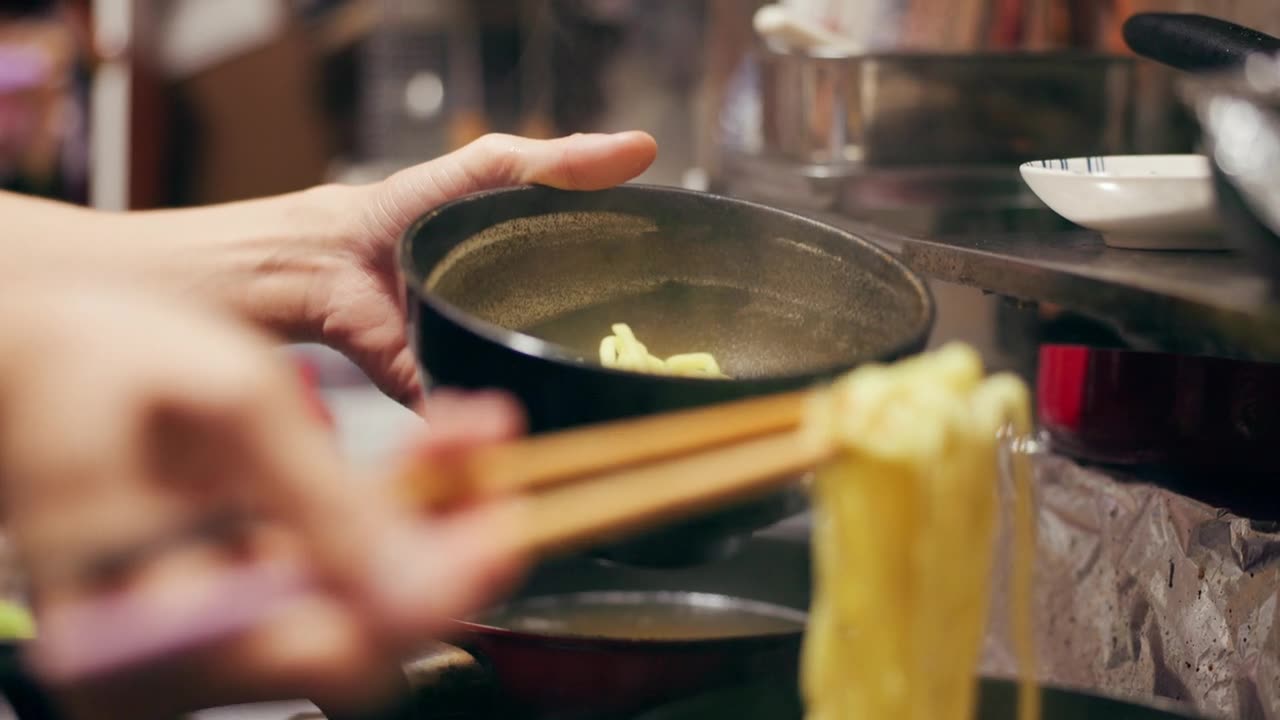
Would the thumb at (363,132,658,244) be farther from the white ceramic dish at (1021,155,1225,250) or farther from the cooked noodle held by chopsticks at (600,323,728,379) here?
the white ceramic dish at (1021,155,1225,250)

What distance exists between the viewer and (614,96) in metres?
3.42

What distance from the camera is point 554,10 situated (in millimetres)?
3463

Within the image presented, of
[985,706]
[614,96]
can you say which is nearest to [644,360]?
[985,706]

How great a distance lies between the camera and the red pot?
0.94m

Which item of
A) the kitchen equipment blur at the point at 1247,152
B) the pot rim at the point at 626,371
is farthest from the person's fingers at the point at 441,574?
the kitchen equipment blur at the point at 1247,152

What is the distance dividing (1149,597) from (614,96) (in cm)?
268

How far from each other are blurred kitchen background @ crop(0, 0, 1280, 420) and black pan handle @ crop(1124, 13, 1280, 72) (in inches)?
10.4

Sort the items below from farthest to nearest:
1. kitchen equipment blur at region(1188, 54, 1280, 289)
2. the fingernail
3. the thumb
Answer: the thumb → kitchen equipment blur at region(1188, 54, 1280, 289) → the fingernail

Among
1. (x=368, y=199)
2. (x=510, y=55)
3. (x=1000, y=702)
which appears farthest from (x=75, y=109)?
(x=1000, y=702)

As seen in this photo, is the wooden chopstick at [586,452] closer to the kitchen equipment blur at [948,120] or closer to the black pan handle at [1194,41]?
the black pan handle at [1194,41]

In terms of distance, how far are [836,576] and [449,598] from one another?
0.29m

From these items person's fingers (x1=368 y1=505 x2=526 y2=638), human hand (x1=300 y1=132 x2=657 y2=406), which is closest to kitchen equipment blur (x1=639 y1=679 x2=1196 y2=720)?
person's fingers (x1=368 y1=505 x2=526 y2=638)

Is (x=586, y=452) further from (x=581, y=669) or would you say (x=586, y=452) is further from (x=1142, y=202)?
(x=1142, y=202)

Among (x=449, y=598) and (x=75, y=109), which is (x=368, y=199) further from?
(x=75, y=109)
